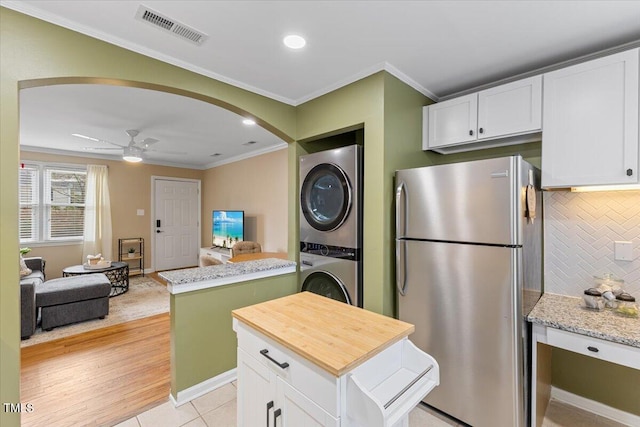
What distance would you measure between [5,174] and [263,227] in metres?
4.04

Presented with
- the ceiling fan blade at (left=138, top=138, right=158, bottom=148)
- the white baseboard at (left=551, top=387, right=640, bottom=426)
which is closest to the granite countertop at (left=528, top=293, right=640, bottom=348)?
the white baseboard at (left=551, top=387, right=640, bottom=426)

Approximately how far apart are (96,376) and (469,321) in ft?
10.1

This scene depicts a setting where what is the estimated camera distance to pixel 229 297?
2.32 m

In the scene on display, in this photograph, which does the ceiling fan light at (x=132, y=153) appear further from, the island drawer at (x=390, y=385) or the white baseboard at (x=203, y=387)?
the island drawer at (x=390, y=385)

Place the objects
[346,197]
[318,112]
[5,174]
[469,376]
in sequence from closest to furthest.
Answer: [5,174] → [469,376] → [346,197] → [318,112]

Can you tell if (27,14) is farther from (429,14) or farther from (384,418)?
(384,418)

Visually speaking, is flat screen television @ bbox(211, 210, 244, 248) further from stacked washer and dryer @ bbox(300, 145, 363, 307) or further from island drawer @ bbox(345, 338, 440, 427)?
island drawer @ bbox(345, 338, 440, 427)

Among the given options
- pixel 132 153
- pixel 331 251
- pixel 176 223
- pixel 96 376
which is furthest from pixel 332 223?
pixel 176 223

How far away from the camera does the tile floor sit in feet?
6.24

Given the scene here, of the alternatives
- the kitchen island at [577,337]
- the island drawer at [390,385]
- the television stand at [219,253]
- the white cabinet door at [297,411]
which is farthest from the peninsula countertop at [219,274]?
the television stand at [219,253]

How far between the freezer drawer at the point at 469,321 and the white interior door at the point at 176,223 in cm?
639

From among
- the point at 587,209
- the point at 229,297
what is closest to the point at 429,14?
the point at 587,209

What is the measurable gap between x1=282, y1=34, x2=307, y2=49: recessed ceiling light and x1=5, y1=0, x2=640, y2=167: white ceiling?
0.04 meters

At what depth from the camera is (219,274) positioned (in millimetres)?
2219
